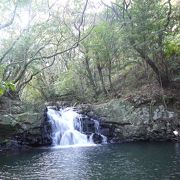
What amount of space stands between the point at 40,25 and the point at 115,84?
12548 millimetres

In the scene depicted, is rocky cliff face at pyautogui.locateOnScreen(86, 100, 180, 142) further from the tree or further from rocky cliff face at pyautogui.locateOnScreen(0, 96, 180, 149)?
the tree

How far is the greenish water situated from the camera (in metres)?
13.3

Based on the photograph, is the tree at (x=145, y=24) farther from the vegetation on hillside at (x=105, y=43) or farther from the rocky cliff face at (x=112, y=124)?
the rocky cliff face at (x=112, y=124)

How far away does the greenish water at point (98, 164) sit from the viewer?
1329 cm

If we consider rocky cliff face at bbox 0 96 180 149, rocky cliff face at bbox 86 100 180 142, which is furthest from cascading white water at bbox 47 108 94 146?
rocky cliff face at bbox 86 100 180 142

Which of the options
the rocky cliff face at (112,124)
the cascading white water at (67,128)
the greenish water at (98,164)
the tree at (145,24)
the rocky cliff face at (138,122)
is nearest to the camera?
the greenish water at (98,164)

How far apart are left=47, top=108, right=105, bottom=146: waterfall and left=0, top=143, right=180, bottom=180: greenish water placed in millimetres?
3273

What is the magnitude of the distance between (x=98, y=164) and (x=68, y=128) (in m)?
9.96

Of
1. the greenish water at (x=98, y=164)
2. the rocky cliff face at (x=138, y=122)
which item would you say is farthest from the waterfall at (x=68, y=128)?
the greenish water at (x=98, y=164)

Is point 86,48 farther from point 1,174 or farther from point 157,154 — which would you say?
point 1,174

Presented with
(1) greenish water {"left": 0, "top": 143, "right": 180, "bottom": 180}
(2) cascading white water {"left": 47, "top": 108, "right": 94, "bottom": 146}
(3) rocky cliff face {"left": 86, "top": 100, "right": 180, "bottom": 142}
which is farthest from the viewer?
(2) cascading white water {"left": 47, "top": 108, "right": 94, "bottom": 146}

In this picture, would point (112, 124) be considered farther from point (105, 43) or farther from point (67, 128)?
point (105, 43)

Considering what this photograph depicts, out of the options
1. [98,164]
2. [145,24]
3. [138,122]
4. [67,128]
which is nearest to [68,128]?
[67,128]

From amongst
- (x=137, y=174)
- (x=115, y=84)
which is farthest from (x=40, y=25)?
(x=137, y=174)
